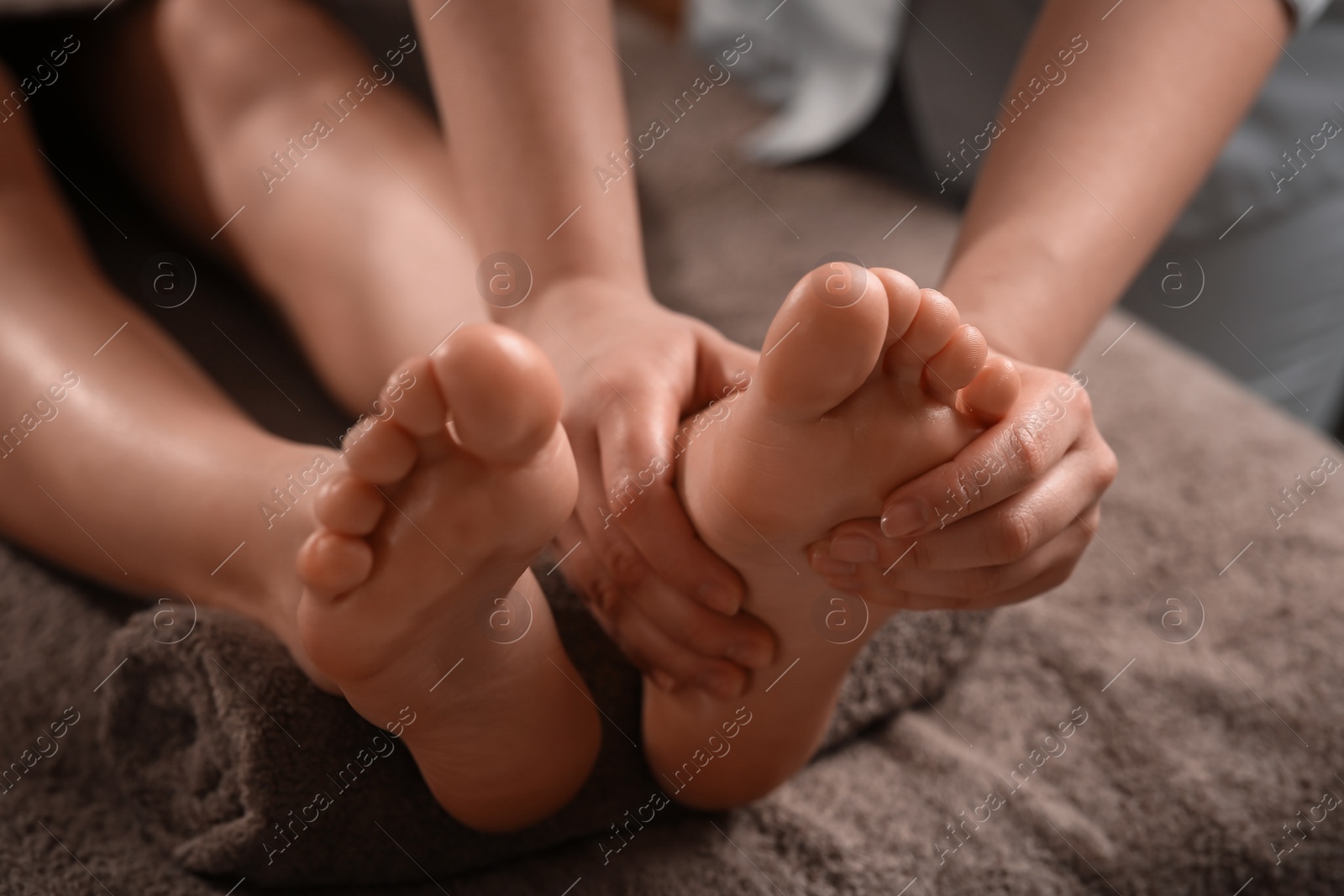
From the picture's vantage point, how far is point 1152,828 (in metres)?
0.60

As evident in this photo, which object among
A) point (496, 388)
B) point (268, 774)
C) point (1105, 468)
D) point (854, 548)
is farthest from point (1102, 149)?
point (268, 774)

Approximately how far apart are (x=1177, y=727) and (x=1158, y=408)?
0.31m

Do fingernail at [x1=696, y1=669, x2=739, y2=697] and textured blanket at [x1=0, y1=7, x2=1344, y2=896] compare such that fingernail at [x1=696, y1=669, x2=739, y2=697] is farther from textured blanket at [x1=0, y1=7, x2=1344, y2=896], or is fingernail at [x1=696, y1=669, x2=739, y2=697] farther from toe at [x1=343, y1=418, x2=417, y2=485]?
toe at [x1=343, y1=418, x2=417, y2=485]

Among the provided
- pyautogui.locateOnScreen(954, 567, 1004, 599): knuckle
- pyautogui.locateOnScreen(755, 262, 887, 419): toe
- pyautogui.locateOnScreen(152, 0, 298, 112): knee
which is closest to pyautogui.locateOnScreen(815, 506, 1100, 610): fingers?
pyautogui.locateOnScreen(954, 567, 1004, 599): knuckle

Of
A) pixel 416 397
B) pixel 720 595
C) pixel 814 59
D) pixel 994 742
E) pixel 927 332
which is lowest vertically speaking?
pixel 994 742

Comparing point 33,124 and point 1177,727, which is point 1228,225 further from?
point 33,124

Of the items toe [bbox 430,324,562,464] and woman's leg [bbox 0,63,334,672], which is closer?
toe [bbox 430,324,562,464]

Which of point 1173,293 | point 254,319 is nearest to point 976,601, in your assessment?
point 254,319

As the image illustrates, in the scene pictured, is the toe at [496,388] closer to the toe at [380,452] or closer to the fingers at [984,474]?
the toe at [380,452]

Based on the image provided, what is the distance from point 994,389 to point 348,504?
0.93 feet

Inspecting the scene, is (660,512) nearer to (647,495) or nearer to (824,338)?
(647,495)

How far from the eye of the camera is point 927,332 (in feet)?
1.32

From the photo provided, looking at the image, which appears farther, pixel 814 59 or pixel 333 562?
pixel 814 59

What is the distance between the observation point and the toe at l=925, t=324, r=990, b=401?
1.34 feet
